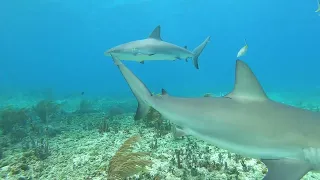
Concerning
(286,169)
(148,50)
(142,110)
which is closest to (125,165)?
(142,110)

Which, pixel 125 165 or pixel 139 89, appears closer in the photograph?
pixel 139 89

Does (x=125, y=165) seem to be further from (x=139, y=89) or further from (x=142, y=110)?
(x=139, y=89)

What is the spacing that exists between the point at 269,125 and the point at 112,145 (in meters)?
5.21

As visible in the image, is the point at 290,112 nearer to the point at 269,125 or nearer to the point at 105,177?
the point at 269,125

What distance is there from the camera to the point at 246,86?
3787 millimetres

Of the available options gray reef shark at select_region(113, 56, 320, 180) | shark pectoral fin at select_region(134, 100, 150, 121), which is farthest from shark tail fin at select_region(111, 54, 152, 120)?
gray reef shark at select_region(113, 56, 320, 180)

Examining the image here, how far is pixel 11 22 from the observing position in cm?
9306

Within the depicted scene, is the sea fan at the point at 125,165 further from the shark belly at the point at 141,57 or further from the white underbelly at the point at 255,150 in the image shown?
the shark belly at the point at 141,57

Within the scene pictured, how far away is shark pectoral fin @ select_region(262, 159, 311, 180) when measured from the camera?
3033mm

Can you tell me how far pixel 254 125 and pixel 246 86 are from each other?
0.63m

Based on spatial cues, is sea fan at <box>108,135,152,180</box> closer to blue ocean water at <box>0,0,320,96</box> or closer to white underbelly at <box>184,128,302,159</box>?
white underbelly at <box>184,128,302,159</box>

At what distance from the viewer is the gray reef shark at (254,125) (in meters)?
3.15

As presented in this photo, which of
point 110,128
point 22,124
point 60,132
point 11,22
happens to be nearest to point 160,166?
point 110,128

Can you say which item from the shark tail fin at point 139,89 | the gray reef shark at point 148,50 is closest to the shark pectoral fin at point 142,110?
the shark tail fin at point 139,89
